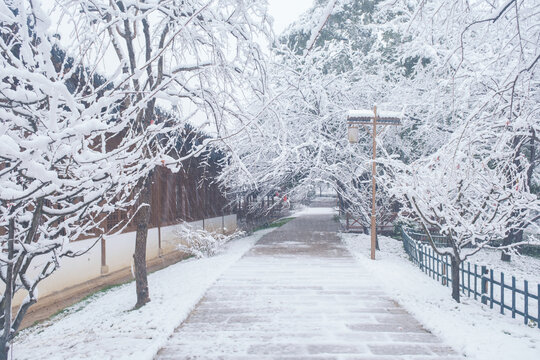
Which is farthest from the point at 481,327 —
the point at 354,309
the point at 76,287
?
the point at 76,287

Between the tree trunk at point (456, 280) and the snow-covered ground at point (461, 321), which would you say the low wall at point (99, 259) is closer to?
the snow-covered ground at point (461, 321)

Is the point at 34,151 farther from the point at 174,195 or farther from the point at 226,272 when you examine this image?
the point at 174,195

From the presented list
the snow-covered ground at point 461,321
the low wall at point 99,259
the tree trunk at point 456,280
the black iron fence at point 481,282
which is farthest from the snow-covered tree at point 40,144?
the black iron fence at point 481,282

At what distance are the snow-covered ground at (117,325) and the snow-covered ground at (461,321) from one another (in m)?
4.12

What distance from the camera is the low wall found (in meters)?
8.96

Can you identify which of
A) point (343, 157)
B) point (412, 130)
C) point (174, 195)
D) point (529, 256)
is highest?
point (412, 130)

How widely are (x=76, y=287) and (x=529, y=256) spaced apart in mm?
17229

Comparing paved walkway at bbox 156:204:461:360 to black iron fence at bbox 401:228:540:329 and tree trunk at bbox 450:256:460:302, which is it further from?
black iron fence at bbox 401:228:540:329

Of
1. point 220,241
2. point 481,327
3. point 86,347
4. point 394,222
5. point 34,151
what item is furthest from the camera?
point 394,222

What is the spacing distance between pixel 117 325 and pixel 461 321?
5.63 metres

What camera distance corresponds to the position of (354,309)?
7.62 metres

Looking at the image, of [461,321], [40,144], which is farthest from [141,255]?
[461,321]

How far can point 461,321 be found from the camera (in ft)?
22.3

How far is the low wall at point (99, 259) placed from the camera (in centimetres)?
896
